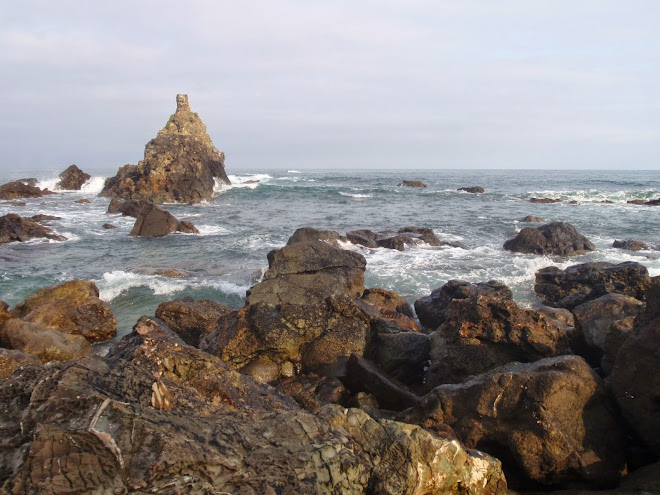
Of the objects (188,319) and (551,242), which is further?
(551,242)

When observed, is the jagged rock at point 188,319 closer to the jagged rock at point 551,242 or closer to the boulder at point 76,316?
the boulder at point 76,316

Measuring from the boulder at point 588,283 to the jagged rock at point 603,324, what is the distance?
3.53 metres

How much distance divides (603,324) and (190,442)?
5.91 meters

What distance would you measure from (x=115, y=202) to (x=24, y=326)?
88.6 ft

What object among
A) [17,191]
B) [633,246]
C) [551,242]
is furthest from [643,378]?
[17,191]

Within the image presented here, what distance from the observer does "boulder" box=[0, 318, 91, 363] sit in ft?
26.7

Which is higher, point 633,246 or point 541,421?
point 541,421

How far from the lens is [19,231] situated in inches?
860

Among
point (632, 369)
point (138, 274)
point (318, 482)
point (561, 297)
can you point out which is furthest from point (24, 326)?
point (561, 297)

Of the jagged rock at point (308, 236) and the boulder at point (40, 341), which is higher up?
the jagged rock at point (308, 236)

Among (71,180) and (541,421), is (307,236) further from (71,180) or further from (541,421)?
(71,180)

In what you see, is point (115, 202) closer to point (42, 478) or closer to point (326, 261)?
point (326, 261)

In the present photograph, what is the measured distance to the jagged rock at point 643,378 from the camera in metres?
4.19

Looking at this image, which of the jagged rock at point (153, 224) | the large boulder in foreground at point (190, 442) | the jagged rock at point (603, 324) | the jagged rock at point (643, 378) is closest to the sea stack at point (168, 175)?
the jagged rock at point (153, 224)
